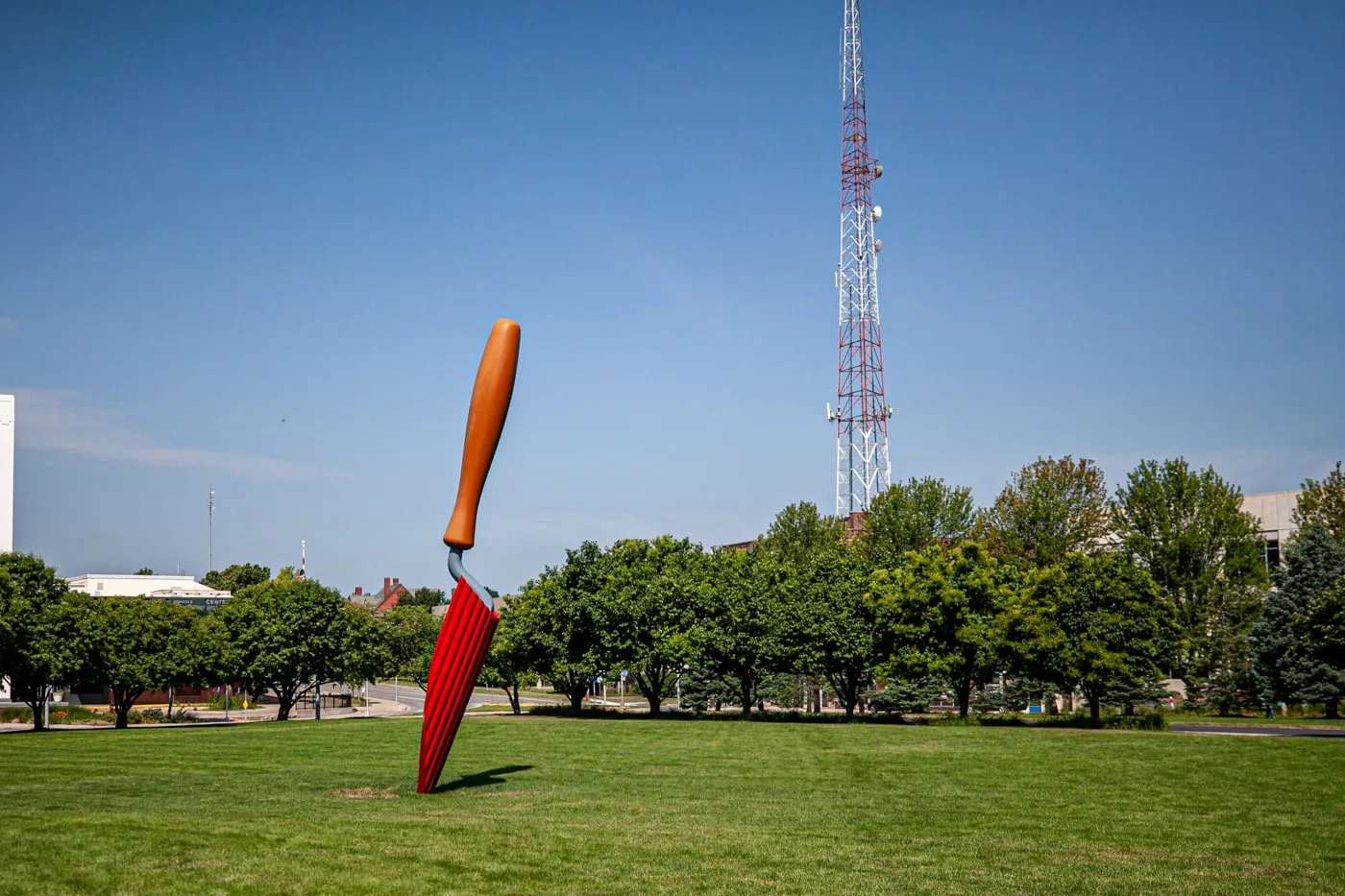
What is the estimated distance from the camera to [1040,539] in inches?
2371

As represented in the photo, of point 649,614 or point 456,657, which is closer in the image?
point 456,657

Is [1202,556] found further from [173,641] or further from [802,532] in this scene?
[173,641]

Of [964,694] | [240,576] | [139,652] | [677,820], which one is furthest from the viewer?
[240,576]

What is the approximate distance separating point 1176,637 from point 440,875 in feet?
132

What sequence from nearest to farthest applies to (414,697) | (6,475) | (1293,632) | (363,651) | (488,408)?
(488,408)
(1293,632)
(363,651)
(6,475)
(414,697)

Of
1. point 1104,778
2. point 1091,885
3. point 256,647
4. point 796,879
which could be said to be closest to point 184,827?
point 796,879

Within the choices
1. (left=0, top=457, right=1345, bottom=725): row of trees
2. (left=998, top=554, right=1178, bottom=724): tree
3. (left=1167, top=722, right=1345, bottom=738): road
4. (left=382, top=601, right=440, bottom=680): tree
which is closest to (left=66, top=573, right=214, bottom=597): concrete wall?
(left=382, top=601, right=440, bottom=680): tree

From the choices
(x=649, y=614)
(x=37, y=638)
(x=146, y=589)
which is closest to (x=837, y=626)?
(x=649, y=614)

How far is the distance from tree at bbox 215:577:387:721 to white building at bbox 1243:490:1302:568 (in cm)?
5374

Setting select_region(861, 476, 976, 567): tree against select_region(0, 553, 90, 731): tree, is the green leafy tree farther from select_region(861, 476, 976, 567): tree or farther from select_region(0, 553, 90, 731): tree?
select_region(861, 476, 976, 567): tree

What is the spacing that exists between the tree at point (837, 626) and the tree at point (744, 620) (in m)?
0.78

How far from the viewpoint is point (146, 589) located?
100 meters

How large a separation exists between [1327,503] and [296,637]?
178 feet

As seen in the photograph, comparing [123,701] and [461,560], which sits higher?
[461,560]
